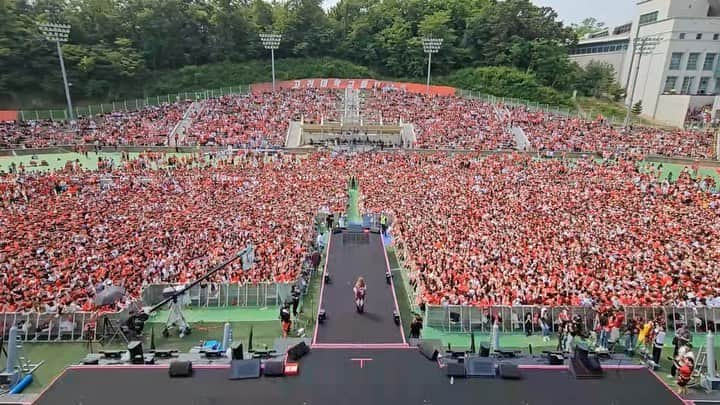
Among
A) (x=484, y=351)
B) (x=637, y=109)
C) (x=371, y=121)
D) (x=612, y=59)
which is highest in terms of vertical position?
(x=612, y=59)

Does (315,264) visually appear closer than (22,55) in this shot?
Yes

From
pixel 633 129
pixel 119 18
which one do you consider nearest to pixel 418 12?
pixel 633 129

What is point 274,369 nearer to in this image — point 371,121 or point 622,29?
point 371,121

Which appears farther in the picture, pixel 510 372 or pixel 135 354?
pixel 135 354

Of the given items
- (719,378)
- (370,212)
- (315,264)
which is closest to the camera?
(719,378)

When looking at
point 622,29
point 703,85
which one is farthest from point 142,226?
point 622,29

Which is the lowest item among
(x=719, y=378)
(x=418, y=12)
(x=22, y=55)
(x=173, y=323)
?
(x=173, y=323)

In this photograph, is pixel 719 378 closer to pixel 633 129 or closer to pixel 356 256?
pixel 356 256
